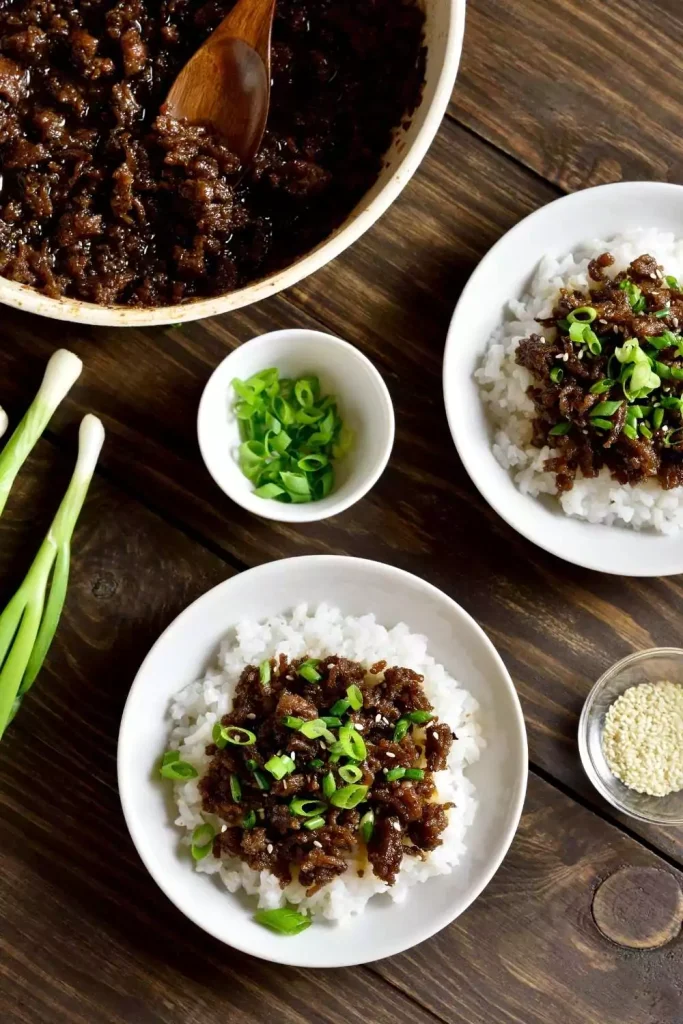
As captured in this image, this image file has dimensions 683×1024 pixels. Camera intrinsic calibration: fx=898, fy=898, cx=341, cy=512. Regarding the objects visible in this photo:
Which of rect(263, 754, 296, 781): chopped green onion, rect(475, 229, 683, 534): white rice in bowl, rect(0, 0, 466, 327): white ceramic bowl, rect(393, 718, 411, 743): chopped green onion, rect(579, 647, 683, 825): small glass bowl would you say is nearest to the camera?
rect(0, 0, 466, 327): white ceramic bowl

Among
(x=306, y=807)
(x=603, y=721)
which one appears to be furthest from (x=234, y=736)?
(x=603, y=721)

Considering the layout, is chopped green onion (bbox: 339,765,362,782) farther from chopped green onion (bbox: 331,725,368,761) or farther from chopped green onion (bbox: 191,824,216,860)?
chopped green onion (bbox: 191,824,216,860)

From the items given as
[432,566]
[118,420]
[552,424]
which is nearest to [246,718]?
[432,566]

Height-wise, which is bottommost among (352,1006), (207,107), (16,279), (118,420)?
(352,1006)

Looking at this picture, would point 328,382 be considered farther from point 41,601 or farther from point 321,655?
point 41,601

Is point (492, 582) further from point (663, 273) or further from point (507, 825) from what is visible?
point (663, 273)

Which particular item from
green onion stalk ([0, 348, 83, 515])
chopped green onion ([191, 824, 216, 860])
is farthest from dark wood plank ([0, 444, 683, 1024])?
chopped green onion ([191, 824, 216, 860])

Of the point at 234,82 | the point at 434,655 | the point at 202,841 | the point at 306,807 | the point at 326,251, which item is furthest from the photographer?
the point at 434,655
